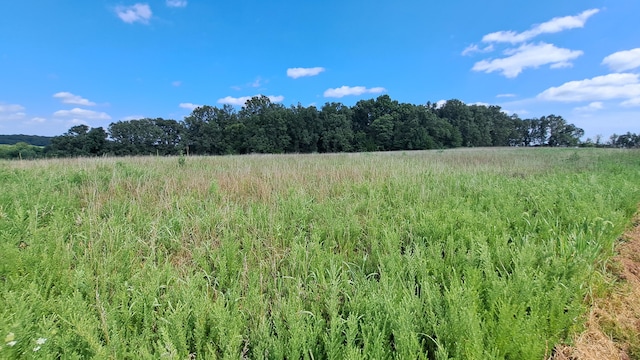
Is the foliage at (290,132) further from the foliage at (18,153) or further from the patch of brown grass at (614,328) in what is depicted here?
the patch of brown grass at (614,328)

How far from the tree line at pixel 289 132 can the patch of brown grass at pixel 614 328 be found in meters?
50.1

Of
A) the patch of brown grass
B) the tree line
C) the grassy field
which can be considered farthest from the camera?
the tree line

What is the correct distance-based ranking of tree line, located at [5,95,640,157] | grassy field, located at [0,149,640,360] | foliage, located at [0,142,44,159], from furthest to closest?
tree line, located at [5,95,640,157]
foliage, located at [0,142,44,159]
grassy field, located at [0,149,640,360]

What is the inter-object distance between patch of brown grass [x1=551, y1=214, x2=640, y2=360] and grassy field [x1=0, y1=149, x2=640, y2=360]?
0.12m

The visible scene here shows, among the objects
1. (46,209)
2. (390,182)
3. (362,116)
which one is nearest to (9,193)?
(46,209)

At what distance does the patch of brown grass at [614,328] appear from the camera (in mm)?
1732

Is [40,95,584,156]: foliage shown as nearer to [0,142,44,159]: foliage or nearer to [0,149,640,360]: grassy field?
[0,142,44,159]: foliage

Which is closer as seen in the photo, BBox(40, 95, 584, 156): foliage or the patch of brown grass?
the patch of brown grass

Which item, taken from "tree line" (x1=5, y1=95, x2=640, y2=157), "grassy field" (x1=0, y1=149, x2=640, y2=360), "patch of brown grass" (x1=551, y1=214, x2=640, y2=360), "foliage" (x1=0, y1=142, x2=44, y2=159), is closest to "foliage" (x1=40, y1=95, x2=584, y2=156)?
"tree line" (x1=5, y1=95, x2=640, y2=157)

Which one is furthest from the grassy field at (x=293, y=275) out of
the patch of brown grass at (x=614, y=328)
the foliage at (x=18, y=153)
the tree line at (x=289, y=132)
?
the tree line at (x=289, y=132)

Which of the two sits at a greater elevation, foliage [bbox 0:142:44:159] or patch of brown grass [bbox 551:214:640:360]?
foliage [bbox 0:142:44:159]

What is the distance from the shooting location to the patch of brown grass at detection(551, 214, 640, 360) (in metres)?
1.73

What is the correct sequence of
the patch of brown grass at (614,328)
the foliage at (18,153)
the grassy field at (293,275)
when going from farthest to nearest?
the foliage at (18,153)
the patch of brown grass at (614,328)
the grassy field at (293,275)

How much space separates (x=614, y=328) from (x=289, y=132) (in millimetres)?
55284
